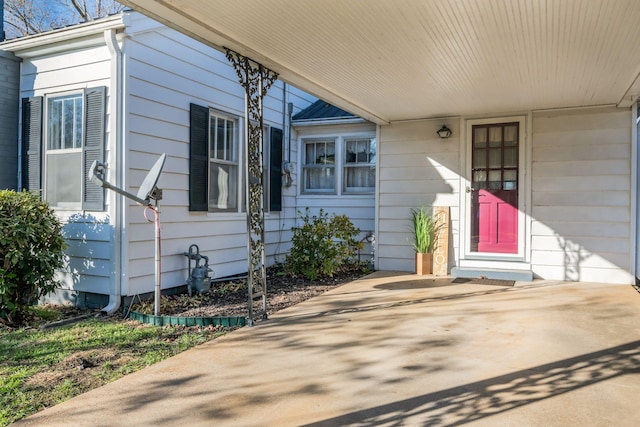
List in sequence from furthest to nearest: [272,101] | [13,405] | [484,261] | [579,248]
Result: [272,101], [484,261], [579,248], [13,405]

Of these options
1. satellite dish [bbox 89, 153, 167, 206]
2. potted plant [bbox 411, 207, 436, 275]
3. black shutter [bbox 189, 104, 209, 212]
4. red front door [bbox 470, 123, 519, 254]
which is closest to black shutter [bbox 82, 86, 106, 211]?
satellite dish [bbox 89, 153, 167, 206]

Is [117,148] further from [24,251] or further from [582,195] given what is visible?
[582,195]

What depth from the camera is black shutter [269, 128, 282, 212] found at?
23.8 feet

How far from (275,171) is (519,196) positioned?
3.62m

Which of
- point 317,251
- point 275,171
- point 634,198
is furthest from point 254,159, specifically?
point 634,198

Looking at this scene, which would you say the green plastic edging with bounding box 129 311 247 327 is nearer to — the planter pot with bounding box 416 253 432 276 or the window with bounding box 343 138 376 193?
the planter pot with bounding box 416 253 432 276

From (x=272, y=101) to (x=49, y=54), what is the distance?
122 inches

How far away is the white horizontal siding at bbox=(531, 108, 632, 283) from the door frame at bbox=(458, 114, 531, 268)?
0.09 metres

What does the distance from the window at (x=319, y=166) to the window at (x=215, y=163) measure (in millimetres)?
1251

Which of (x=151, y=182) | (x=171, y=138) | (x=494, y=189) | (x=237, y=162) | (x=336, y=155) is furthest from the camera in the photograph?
(x=336, y=155)

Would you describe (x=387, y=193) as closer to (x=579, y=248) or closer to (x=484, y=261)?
(x=484, y=261)

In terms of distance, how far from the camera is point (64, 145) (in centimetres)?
516

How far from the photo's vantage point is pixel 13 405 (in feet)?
8.30

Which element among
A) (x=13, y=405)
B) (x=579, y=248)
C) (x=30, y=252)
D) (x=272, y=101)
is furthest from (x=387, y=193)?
(x=13, y=405)
